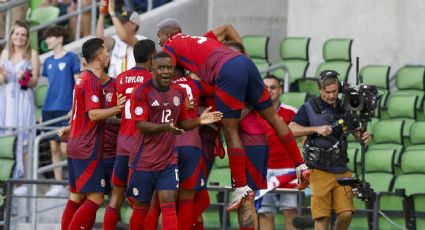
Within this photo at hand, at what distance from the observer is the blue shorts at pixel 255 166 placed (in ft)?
54.3

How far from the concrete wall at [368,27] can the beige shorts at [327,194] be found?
5.31 meters

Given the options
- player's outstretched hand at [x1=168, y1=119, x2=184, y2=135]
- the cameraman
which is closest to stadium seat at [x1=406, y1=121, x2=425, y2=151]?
the cameraman

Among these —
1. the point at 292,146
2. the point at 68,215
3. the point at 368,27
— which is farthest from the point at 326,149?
the point at 368,27

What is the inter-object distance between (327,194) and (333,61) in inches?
208

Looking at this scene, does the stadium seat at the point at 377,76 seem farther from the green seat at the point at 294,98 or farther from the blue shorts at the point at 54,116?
the blue shorts at the point at 54,116

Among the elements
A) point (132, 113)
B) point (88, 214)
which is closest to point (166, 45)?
point (132, 113)

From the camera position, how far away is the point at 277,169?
19.5 m

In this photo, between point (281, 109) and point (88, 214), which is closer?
point (88, 214)

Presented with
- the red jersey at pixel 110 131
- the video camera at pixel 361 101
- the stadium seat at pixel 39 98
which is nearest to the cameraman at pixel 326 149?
the video camera at pixel 361 101

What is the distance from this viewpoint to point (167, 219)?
15688 mm

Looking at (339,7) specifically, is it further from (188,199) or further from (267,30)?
(188,199)

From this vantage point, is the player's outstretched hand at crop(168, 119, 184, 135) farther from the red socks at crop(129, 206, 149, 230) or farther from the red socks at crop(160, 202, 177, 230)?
the red socks at crop(129, 206, 149, 230)

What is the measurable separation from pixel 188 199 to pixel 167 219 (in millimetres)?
518

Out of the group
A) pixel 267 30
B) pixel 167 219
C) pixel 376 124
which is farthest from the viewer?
pixel 267 30
